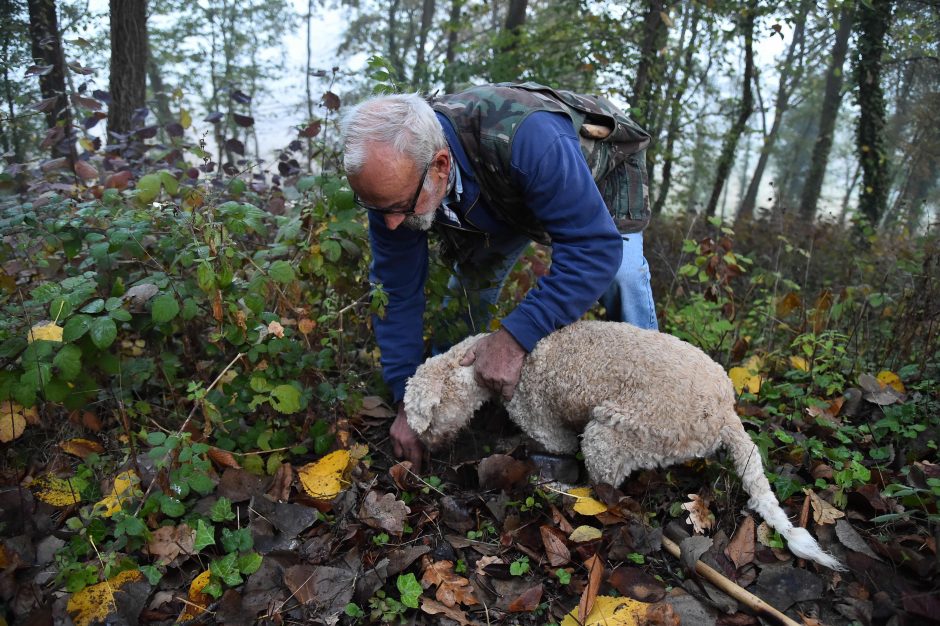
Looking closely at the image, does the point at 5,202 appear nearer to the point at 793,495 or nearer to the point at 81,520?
the point at 81,520

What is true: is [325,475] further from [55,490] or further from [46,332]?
[46,332]

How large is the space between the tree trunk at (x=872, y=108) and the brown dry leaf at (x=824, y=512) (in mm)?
6995

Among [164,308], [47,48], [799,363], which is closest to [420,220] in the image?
[164,308]

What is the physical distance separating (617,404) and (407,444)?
1112 mm

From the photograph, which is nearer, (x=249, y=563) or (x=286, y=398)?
(x=249, y=563)

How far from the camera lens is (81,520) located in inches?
94.1

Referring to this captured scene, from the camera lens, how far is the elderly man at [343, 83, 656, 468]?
233 cm

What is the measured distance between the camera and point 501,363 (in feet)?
8.35

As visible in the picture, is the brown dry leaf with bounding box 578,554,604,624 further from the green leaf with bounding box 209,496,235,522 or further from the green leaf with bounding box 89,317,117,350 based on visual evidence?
the green leaf with bounding box 89,317,117,350

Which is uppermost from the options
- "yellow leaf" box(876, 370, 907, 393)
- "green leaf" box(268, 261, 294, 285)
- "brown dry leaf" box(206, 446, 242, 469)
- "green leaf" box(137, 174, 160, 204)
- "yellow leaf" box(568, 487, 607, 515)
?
"green leaf" box(137, 174, 160, 204)

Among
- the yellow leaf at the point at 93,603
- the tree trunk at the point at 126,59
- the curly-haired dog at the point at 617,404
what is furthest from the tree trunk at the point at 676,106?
the yellow leaf at the point at 93,603

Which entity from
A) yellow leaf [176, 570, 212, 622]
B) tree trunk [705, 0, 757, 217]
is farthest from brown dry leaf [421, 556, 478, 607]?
tree trunk [705, 0, 757, 217]

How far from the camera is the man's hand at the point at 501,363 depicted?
2.54m

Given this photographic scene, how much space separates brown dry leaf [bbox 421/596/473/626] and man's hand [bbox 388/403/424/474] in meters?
0.74
